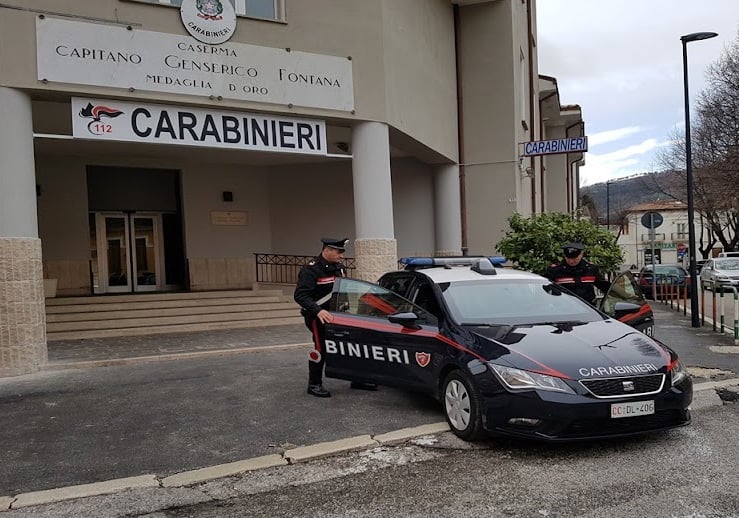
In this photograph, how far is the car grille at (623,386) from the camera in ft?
14.6

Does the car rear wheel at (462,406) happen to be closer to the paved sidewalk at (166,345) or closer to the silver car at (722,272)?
the paved sidewalk at (166,345)

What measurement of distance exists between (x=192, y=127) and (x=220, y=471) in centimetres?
675

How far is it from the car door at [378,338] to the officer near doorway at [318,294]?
0.10 meters

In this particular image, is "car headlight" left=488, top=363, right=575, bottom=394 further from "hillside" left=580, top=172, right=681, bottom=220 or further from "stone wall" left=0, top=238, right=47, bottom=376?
"hillside" left=580, top=172, right=681, bottom=220

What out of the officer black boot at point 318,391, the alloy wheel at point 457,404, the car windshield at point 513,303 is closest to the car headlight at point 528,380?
the alloy wheel at point 457,404

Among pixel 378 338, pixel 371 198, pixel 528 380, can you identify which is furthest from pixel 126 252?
pixel 528 380

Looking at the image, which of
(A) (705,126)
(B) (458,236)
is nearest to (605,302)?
(B) (458,236)

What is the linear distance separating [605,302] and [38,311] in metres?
7.54

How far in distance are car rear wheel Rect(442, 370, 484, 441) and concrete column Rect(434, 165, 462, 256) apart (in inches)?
466

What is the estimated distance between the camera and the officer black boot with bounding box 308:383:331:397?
666cm

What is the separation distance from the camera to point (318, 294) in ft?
22.0

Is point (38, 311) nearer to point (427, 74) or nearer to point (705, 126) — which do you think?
point (427, 74)

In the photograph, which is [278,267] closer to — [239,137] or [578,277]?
[239,137]

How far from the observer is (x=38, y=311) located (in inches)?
345
